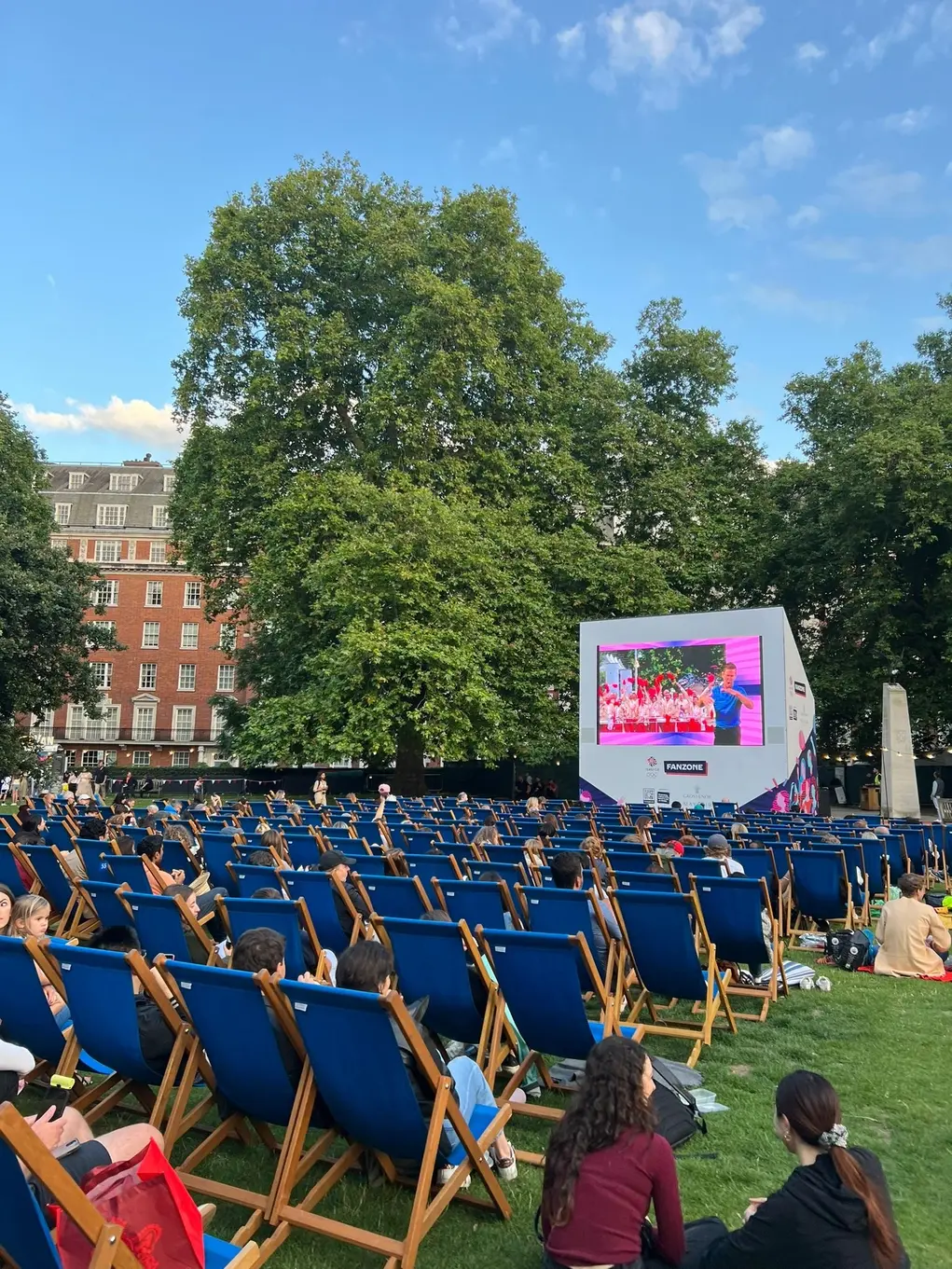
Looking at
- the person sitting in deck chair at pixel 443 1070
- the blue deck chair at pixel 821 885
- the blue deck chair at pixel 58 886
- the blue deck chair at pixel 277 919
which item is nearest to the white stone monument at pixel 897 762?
the blue deck chair at pixel 821 885

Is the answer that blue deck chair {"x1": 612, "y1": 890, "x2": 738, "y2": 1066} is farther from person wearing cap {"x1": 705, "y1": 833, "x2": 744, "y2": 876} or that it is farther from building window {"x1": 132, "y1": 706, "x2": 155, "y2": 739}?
building window {"x1": 132, "y1": 706, "x2": 155, "y2": 739}

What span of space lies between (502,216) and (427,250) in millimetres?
2699

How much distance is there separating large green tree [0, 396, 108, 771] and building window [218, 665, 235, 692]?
2783 cm

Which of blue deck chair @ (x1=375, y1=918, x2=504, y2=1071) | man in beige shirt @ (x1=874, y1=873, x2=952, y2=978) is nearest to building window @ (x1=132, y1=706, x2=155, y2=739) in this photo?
man in beige shirt @ (x1=874, y1=873, x2=952, y2=978)

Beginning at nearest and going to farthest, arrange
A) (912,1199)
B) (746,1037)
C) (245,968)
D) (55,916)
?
(912,1199) → (245,968) → (746,1037) → (55,916)

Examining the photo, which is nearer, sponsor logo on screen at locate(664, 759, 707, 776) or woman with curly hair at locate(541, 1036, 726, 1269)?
woman with curly hair at locate(541, 1036, 726, 1269)

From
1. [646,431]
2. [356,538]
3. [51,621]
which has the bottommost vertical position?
[51,621]

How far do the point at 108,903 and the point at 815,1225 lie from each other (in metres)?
4.02

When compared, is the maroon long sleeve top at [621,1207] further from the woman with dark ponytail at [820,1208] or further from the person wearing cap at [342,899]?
the person wearing cap at [342,899]

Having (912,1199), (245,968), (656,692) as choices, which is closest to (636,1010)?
(912,1199)

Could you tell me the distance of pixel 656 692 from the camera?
20688 millimetres

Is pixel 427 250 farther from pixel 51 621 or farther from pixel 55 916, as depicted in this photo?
pixel 55 916

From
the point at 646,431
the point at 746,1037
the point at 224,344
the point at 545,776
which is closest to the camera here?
the point at 746,1037

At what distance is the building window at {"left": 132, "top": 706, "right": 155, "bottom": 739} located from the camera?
53375mm
